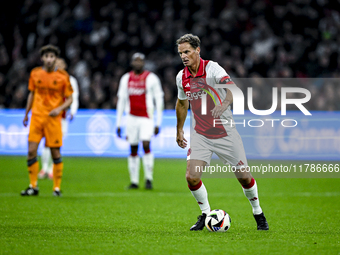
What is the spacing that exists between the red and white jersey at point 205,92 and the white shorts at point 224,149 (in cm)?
6

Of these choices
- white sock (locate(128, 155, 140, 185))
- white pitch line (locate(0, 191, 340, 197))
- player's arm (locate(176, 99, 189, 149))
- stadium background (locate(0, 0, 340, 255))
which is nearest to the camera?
stadium background (locate(0, 0, 340, 255))

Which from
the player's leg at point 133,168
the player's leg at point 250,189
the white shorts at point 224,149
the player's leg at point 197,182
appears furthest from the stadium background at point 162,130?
the white shorts at point 224,149

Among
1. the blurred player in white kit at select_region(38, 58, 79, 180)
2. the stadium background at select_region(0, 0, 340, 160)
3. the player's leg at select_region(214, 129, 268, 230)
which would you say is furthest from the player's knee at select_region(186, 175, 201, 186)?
the stadium background at select_region(0, 0, 340, 160)

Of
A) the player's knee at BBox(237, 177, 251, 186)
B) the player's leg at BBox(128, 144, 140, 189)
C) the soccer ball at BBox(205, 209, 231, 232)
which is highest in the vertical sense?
the player's knee at BBox(237, 177, 251, 186)

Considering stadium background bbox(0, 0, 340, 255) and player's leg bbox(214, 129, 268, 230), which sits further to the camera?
player's leg bbox(214, 129, 268, 230)

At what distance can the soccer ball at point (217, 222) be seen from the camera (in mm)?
5070

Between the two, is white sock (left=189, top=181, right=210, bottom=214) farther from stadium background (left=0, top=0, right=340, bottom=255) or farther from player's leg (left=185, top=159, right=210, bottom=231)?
stadium background (left=0, top=0, right=340, bottom=255)

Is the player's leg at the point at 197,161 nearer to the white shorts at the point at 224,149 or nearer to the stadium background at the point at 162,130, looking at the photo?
the white shorts at the point at 224,149

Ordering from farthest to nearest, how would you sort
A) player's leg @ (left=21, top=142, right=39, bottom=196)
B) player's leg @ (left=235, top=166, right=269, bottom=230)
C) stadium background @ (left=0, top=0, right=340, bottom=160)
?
stadium background @ (left=0, top=0, right=340, bottom=160), player's leg @ (left=21, top=142, right=39, bottom=196), player's leg @ (left=235, top=166, right=269, bottom=230)

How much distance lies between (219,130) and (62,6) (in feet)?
51.0

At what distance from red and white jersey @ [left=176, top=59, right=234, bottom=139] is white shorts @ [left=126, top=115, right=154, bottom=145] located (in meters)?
4.29

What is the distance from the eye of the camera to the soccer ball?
16.6 feet

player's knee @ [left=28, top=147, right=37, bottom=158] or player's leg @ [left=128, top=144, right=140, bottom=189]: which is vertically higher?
player's knee @ [left=28, top=147, right=37, bottom=158]

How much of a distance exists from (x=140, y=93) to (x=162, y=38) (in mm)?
8689
